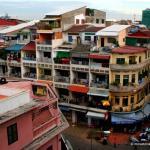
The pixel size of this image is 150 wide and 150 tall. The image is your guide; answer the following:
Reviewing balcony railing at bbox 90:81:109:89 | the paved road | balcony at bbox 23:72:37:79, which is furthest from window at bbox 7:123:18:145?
balcony at bbox 23:72:37:79

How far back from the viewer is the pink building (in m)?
17.7

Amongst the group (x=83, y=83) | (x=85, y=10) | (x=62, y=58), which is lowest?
(x=83, y=83)

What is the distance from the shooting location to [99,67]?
44.6 m

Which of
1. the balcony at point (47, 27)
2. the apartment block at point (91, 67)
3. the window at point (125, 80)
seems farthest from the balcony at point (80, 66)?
the balcony at point (47, 27)

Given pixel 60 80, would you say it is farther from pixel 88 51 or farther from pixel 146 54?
pixel 146 54

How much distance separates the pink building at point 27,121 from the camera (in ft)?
58.2

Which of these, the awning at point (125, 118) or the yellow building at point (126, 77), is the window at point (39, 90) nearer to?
the yellow building at point (126, 77)

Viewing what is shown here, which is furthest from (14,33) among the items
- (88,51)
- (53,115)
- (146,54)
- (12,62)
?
(53,115)

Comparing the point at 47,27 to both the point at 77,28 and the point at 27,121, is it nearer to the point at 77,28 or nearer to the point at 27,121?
the point at 77,28

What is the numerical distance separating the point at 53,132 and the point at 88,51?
25.6 m

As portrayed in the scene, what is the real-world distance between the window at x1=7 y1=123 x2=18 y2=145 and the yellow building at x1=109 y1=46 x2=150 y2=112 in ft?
87.2

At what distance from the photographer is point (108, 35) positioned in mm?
46406

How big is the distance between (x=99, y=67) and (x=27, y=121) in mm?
26338

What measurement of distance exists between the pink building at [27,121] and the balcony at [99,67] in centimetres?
2135
